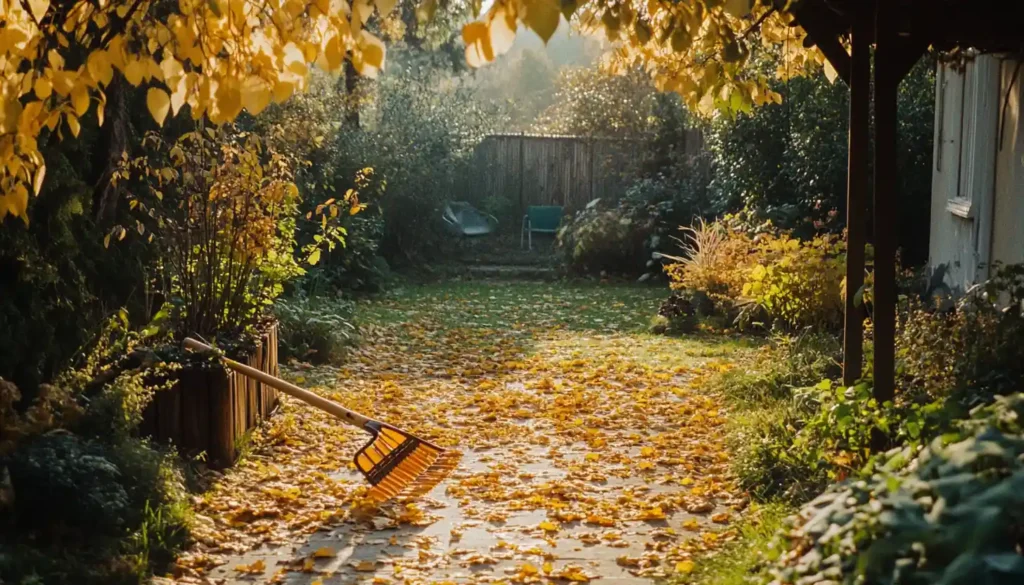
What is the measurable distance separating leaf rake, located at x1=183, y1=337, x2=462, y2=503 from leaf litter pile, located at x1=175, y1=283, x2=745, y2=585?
0.33 ft

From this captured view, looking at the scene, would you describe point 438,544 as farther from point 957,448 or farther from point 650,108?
point 650,108

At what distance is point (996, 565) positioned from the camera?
2277 millimetres

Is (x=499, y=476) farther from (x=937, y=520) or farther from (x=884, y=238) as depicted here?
(x=937, y=520)

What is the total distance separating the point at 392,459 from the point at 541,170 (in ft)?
49.0

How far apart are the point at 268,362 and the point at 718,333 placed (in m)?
5.43

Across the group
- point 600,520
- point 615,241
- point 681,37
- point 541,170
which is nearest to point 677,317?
point 615,241

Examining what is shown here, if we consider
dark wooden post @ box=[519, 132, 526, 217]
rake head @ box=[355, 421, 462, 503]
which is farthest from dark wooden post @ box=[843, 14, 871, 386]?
dark wooden post @ box=[519, 132, 526, 217]

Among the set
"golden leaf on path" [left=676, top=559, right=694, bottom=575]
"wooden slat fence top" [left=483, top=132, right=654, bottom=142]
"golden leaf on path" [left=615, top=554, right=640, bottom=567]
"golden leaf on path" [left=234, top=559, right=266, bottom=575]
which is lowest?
"golden leaf on path" [left=234, top=559, right=266, bottom=575]

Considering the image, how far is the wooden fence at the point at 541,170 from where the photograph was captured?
20172 millimetres

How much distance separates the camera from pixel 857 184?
5820 mm

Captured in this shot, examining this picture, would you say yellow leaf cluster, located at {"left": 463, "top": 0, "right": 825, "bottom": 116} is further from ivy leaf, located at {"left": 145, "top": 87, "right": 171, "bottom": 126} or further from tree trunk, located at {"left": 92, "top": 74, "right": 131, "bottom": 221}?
tree trunk, located at {"left": 92, "top": 74, "right": 131, "bottom": 221}

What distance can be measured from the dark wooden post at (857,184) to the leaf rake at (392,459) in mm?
2149

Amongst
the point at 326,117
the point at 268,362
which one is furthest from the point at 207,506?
the point at 326,117

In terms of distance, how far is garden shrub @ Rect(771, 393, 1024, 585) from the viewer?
94.4 inches
